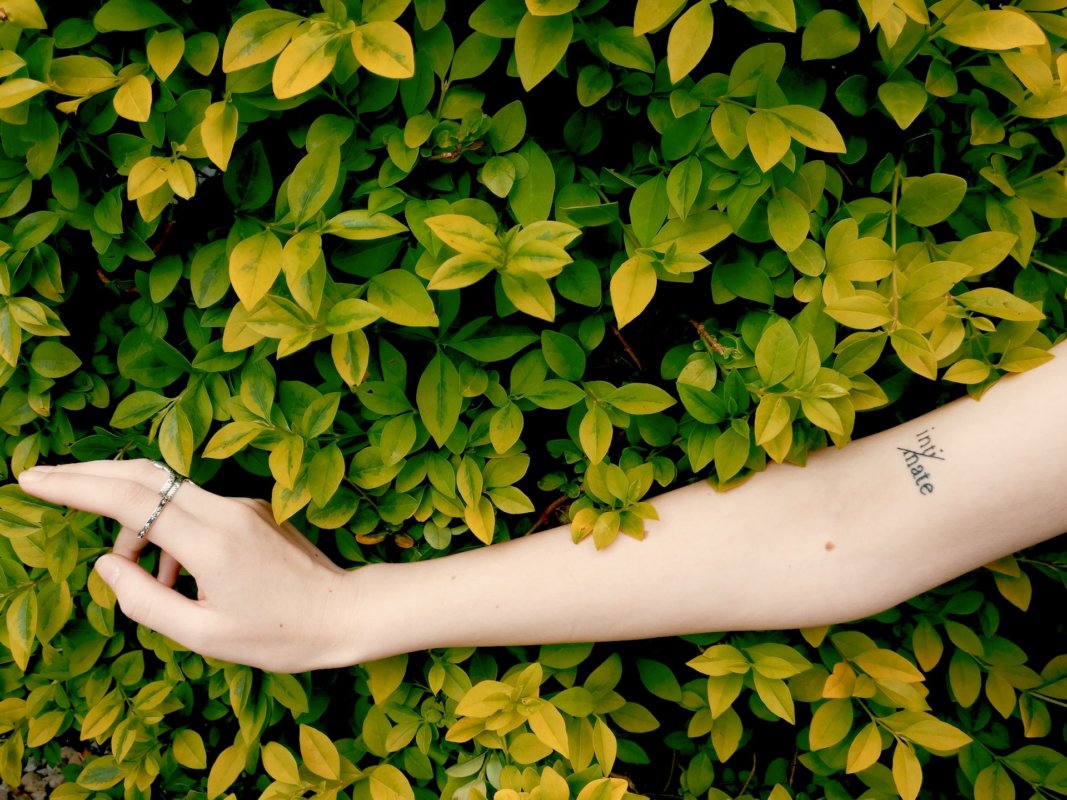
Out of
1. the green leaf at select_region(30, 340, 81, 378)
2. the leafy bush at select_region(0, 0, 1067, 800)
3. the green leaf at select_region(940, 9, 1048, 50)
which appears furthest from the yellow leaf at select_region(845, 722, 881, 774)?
the green leaf at select_region(30, 340, 81, 378)

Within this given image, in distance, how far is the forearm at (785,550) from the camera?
1.02 meters

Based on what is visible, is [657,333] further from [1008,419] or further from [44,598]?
[44,598]

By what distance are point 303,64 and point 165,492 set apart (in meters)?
0.63

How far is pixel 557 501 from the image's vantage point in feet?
4.13

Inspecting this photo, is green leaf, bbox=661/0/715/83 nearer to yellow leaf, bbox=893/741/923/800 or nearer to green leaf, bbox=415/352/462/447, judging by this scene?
green leaf, bbox=415/352/462/447

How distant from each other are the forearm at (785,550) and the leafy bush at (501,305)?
0.06 m

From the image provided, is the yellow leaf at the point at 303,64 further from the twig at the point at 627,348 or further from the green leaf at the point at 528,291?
the twig at the point at 627,348

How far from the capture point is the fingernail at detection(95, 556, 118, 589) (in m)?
1.16

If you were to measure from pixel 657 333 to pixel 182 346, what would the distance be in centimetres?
75

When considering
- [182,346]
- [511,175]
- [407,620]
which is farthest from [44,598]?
[511,175]

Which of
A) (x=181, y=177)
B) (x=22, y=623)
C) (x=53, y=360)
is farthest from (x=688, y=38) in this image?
(x=22, y=623)

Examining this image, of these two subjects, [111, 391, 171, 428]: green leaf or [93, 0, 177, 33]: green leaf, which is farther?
[111, 391, 171, 428]: green leaf

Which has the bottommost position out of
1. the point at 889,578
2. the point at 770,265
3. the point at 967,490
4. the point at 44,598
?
the point at 44,598

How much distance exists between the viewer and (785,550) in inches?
43.6
